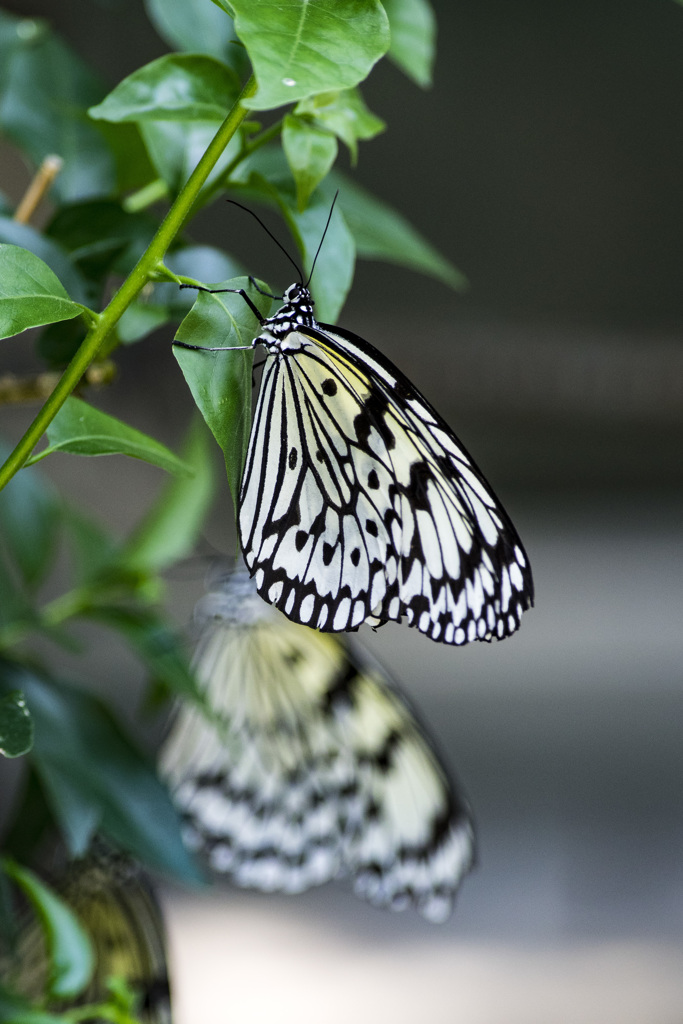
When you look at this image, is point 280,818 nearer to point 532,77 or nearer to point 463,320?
point 463,320

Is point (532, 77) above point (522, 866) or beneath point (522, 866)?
above

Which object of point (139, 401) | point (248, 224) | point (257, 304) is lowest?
point (257, 304)

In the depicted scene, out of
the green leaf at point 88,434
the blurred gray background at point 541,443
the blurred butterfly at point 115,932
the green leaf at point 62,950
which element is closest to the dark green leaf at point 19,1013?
the green leaf at point 62,950

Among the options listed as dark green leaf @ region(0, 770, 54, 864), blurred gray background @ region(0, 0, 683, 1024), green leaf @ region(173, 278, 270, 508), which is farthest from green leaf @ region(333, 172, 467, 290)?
blurred gray background @ region(0, 0, 683, 1024)

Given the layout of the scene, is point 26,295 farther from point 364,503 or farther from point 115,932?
point 115,932

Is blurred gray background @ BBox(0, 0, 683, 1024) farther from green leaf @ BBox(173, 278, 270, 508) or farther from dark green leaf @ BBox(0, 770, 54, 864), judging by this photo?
green leaf @ BBox(173, 278, 270, 508)

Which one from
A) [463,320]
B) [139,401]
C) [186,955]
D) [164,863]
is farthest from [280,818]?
[463,320]

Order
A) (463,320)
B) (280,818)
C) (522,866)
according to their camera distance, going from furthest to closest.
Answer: (463,320) → (522,866) → (280,818)

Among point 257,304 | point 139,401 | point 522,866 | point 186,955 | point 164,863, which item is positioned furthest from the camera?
point 139,401
